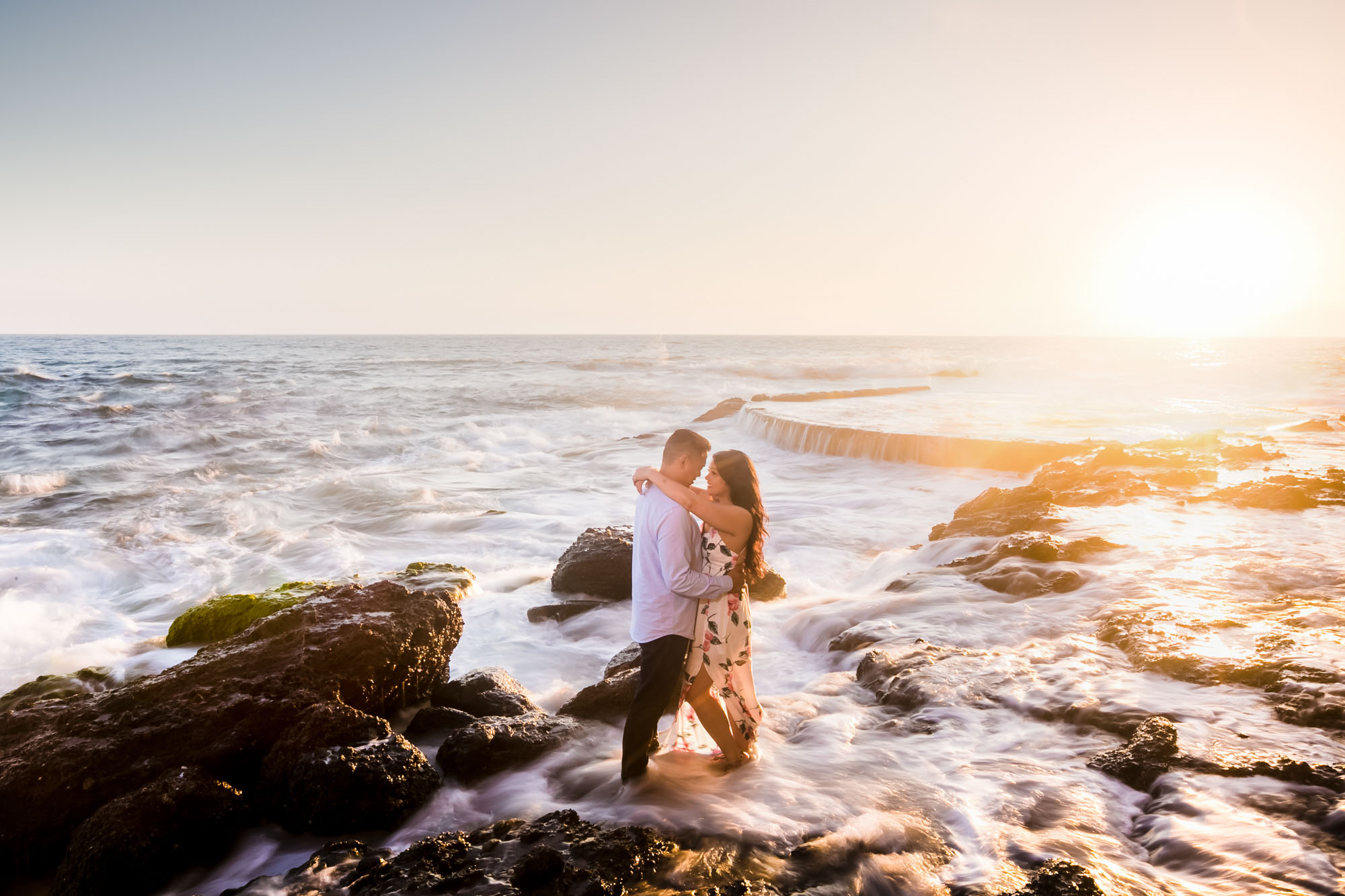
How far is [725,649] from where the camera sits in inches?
167

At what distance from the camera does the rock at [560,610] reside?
320 inches

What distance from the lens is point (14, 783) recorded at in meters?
4.16

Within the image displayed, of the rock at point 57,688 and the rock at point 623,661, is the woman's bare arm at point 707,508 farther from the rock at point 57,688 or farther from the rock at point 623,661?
the rock at point 57,688

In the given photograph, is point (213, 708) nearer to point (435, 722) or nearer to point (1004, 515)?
point (435, 722)

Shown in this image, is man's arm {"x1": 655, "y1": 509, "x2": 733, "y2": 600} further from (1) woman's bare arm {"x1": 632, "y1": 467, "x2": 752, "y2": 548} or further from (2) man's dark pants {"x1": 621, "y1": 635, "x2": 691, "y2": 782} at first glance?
(2) man's dark pants {"x1": 621, "y1": 635, "x2": 691, "y2": 782}

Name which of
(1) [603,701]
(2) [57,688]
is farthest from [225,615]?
(1) [603,701]

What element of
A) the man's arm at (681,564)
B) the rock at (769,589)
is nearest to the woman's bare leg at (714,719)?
the man's arm at (681,564)

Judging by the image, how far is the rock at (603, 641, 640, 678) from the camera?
6.22 meters

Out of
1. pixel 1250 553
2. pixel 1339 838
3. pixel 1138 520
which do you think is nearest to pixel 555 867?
pixel 1339 838

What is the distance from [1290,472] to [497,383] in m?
37.6

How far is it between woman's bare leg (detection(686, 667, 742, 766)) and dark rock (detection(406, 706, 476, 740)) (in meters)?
1.87

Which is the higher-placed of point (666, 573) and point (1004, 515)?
point (666, 573)

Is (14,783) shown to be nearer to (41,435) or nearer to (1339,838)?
(1339,838)

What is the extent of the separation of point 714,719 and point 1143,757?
243 centimetres
